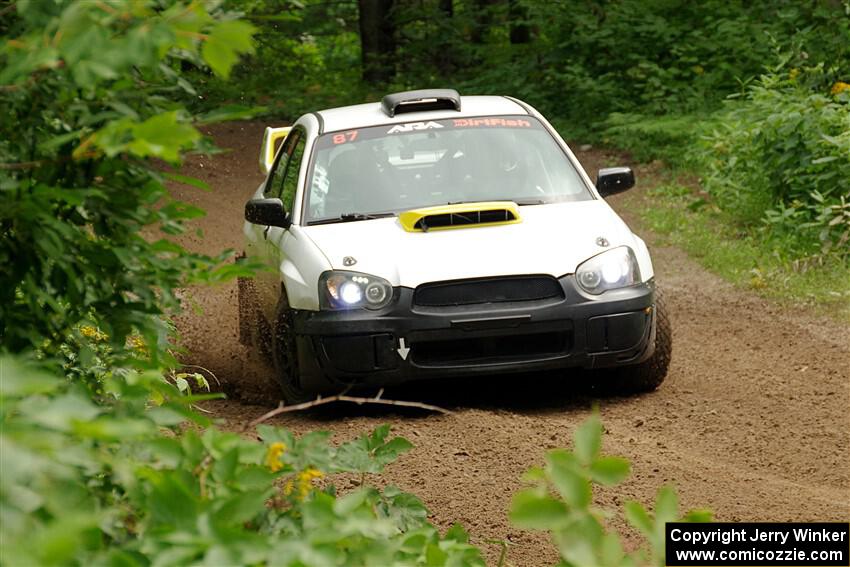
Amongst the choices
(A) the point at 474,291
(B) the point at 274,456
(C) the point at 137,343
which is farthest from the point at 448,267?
(B) the point at 274,456

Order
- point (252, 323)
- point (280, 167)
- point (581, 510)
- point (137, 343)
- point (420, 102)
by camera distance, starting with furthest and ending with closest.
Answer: point (280, 167), point (252, 323), point (420, 102), point (137, 343), point (581, 510)

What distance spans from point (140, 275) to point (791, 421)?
5.07 metres

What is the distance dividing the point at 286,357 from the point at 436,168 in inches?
64.5

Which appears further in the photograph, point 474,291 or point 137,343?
point 474,291

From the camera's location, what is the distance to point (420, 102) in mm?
9266

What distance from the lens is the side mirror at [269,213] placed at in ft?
26.9

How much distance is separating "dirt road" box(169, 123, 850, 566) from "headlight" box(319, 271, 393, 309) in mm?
653

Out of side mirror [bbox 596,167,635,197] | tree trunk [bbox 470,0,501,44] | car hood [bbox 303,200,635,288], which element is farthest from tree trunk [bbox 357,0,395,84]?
car hood [bbox 303,200,635,288]

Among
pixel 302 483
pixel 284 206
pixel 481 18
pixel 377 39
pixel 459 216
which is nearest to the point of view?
pixel 302 483

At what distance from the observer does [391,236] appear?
7805mm

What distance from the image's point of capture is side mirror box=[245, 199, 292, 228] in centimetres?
820

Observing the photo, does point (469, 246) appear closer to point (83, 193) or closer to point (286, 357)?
point (286, 357)

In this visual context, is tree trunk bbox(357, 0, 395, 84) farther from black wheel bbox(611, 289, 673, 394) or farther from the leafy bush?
black wheel bbox(611, 289, 673, 394)

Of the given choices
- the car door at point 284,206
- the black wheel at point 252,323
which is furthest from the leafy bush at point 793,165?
the black wheel at point 252,323
